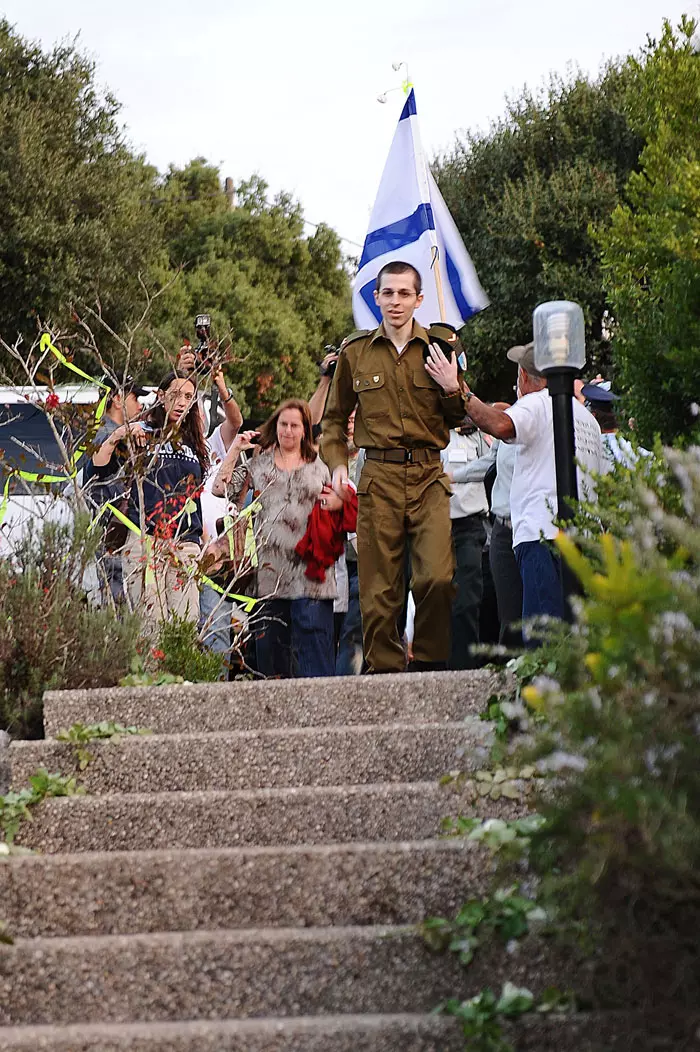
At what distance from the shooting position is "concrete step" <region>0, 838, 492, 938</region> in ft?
13.2

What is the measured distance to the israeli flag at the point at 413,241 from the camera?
8.75m

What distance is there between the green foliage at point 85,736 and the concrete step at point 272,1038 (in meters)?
1.46

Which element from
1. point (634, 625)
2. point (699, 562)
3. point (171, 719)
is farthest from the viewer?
point (171, 719)

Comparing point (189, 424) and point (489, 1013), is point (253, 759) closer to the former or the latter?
point (489, 1013)

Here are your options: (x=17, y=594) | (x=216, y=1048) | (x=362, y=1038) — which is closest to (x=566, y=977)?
(x=362, y=1038)

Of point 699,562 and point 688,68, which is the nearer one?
point 699,562

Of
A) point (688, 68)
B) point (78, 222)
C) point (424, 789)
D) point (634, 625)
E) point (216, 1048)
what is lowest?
point (216, 1048)

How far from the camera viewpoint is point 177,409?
25.4 ft

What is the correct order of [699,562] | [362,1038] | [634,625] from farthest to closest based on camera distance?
[362,1038], [699,562], [634,625]

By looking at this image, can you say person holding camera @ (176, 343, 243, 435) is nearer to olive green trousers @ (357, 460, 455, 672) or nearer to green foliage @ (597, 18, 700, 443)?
olive green trousers @ (357, 460, 455, 672)

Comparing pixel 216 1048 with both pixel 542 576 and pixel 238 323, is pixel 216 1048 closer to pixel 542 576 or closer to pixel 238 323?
pixel 542 576

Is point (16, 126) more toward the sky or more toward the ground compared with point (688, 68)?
more toward the sky

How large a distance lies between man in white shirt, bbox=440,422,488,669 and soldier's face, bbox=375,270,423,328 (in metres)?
1.29

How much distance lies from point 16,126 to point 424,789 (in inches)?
742
